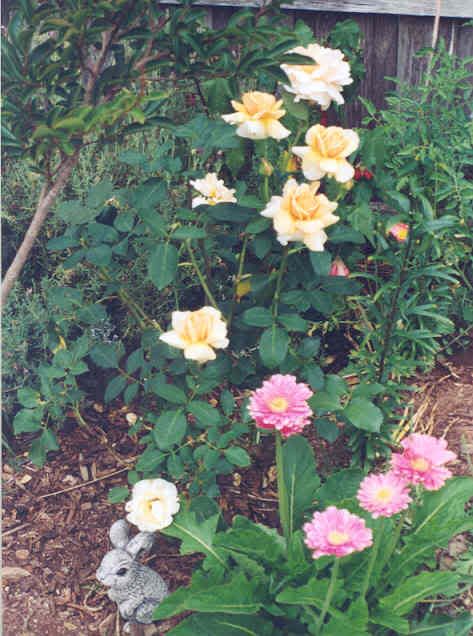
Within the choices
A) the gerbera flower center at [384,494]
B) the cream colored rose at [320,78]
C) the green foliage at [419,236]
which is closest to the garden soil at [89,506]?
the green foliage at [419,236]

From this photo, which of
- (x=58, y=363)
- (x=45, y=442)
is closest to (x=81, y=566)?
(x=45, y=442)

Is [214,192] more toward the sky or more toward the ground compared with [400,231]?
more toward the sky

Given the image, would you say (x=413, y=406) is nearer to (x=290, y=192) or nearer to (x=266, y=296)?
(x=266, y=296)

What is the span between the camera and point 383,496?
1.53 meters

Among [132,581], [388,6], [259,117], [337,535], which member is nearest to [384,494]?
[337,535]

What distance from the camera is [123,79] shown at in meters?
1.91

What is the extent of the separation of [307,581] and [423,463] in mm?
536

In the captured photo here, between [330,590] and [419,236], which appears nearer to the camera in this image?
[330,590]

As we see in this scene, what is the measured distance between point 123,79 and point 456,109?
1.36m

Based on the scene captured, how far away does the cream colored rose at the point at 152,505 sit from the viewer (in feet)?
6.47

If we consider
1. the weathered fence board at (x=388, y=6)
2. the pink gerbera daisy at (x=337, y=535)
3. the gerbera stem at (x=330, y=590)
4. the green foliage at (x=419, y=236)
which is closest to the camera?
the pink gerbera daisy at (x=337, y=535)

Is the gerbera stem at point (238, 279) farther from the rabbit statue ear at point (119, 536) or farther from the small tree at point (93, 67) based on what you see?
the rabbit statue ear at point (119, 536)

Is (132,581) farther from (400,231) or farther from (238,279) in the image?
(400,231)

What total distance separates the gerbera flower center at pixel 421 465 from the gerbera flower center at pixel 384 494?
7cm
